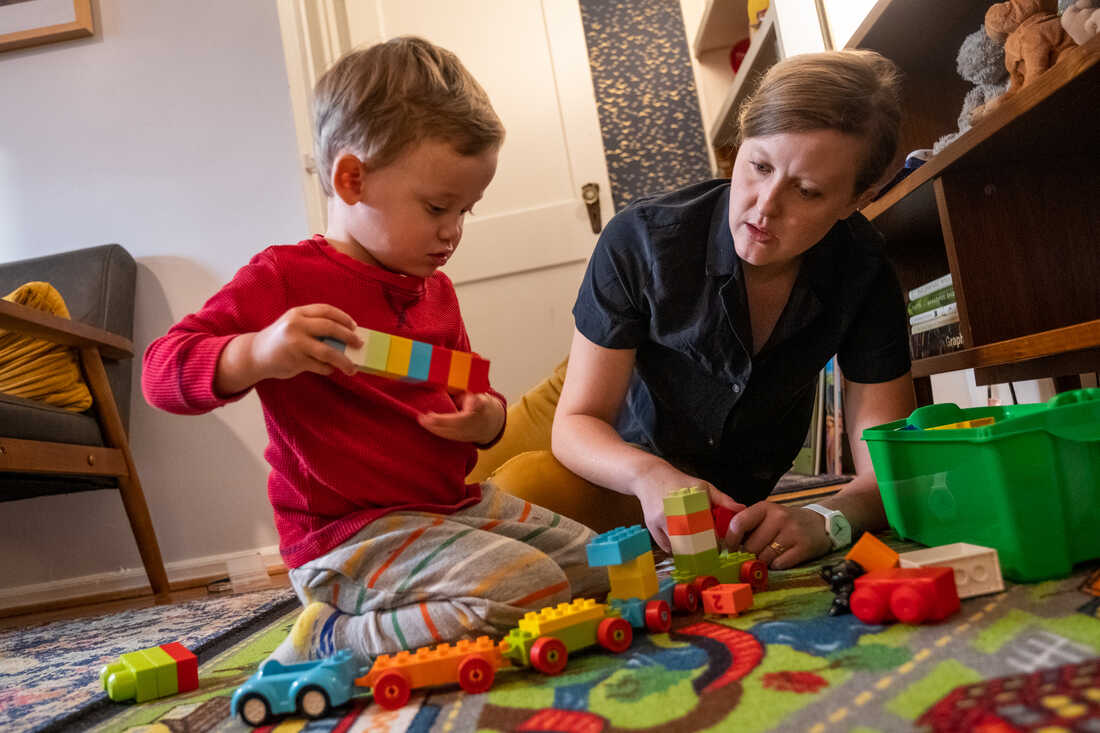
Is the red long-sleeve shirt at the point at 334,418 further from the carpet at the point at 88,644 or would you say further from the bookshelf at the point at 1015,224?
the bookshelf at the point at 1015,224

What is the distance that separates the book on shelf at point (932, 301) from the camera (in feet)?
4.67

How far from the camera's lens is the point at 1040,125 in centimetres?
101

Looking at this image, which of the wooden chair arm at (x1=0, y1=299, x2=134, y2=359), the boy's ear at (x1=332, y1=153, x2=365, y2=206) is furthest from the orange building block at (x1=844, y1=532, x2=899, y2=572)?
the wooden chair arm at (x1=0, y1=299, x2=134, y2=359)

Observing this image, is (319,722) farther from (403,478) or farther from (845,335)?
(845,335)

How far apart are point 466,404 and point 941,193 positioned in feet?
2.35

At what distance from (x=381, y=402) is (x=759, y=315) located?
0.50 metres

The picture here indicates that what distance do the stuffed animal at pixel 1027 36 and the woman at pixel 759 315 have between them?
0.56 feet

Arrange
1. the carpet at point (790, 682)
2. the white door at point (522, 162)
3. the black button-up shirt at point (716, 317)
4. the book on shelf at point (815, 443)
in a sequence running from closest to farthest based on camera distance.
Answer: the carpet at point (790, 682) < the black button-up shirt at point (716, 317) < the book on shelf at point (815, 443) < the white door at point (522, 162)

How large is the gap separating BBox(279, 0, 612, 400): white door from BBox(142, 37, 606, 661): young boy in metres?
1.55

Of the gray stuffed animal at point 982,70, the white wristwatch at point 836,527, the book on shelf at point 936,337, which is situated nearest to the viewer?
the white wristwatch at point 836,527

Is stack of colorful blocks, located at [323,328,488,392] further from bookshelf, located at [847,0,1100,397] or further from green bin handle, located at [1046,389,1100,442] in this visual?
bookshelf, located at [847,0,1100,397]

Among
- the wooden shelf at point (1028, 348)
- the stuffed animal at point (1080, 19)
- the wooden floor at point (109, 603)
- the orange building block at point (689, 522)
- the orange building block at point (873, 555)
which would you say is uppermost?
the stuffed animal at point (1080, 19)

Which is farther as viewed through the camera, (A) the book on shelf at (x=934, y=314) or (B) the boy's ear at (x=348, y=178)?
(A) the book on shelf at (x=934, y=314)

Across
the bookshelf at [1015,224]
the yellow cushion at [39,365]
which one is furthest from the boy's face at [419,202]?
the yellow cushion at [39,365]
